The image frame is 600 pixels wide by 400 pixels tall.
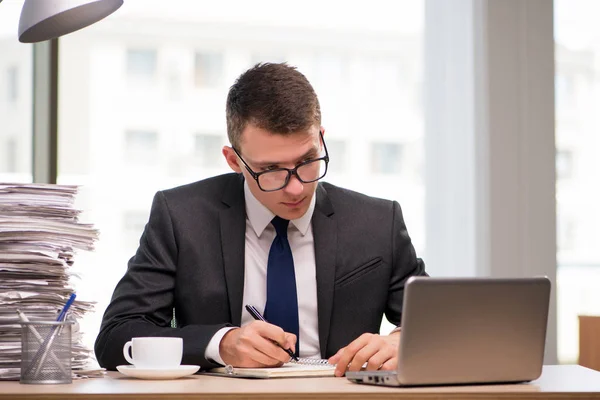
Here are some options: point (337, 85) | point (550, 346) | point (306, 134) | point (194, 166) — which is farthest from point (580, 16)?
point (194, 166)

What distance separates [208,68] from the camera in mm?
5605

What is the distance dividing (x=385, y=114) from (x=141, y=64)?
5.19 ft

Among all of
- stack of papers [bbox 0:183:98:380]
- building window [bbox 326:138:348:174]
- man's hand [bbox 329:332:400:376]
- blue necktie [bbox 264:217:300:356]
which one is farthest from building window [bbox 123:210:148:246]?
man's hand [bbox 329:332:400:376]

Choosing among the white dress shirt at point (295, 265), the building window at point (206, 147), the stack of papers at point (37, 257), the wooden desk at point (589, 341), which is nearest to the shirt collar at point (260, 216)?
the white dress shirt at point (295, 265)

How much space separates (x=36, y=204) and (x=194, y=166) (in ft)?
13.2

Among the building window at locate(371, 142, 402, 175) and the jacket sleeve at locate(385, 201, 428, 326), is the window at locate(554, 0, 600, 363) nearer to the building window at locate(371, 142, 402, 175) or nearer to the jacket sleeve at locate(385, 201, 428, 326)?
the building window at locate(371, 142, 402, 175)

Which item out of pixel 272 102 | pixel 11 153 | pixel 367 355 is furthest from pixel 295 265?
pixel 11 153

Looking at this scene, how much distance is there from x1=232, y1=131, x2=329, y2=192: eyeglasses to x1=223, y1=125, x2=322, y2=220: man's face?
0.01 m

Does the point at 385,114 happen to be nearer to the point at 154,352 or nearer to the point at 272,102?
the point at 272,102

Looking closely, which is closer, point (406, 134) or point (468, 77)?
point (468, 77)

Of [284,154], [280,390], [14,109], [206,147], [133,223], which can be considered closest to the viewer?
[280,390]

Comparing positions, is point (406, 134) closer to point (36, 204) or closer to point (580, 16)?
point (580, 16)

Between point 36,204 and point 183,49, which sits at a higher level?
point 183,49

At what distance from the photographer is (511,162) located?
334cm
